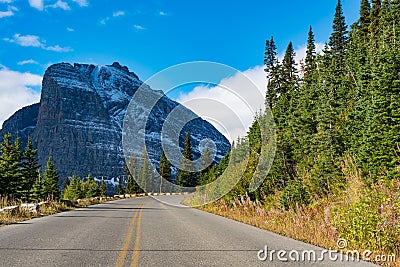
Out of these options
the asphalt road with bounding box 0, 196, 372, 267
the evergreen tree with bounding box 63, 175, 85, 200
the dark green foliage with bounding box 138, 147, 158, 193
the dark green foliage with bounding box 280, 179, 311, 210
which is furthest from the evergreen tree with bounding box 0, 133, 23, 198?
the dark green foliage with bounding box 138, 147, 158, 193

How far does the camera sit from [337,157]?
24.9m

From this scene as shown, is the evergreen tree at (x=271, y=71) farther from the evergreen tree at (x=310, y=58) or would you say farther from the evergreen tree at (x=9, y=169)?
the evergreen tree at (x=9, y=169)

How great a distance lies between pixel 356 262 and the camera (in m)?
6.91

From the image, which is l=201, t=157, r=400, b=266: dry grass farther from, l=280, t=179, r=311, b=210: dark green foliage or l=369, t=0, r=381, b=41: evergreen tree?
l=369, t=0, r=381, b=41: evergreen tree

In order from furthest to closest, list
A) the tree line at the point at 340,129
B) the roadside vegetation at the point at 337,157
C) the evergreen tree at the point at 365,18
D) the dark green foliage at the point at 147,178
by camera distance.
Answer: the dark green foliage at the point at 147,178, the evergreen tree at the point at 365,18, the tree line at the point at 340,129, the roadside vegetation at the point at 337,157

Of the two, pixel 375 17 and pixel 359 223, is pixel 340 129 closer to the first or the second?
pixel 359 223

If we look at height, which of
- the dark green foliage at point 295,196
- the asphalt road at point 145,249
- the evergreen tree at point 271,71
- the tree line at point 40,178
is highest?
the evergreen tree at point 271,71

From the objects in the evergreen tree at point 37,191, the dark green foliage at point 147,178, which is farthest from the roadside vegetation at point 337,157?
the dark green foliage at point 147,178

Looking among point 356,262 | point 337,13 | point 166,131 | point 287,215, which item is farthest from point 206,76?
point 337,13

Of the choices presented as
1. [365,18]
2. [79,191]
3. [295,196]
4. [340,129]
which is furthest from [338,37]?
[79,191]

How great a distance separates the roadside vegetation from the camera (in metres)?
8.83

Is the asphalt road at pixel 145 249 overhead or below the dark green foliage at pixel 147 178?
below

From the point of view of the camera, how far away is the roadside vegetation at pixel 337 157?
8828 millimetres

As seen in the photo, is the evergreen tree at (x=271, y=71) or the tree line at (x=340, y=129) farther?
the evergreen tree at (x=271, y=71)
